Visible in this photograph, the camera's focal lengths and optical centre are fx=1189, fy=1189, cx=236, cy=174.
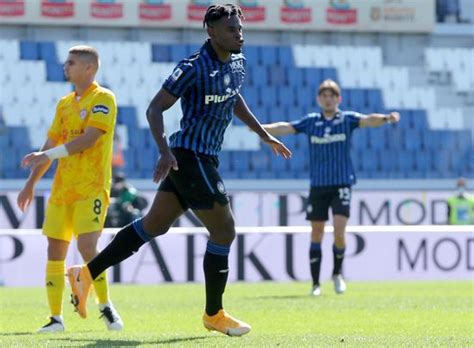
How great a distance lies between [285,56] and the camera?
27.8m

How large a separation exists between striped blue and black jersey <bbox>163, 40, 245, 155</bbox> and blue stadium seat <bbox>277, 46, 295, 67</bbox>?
67.5ft

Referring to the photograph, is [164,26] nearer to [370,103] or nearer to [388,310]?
[370,103]

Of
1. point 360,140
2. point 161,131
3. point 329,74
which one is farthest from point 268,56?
point 161,131

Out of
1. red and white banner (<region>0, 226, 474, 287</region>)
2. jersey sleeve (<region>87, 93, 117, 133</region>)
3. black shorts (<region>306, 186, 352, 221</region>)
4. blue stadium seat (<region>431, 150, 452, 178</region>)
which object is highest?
jersey sleeve (<region>87, 93, 117, 133</region>)

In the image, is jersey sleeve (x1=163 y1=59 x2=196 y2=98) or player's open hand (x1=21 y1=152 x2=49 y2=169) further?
player's open hand (x1=21 y1=152 x2=49 y2=169)

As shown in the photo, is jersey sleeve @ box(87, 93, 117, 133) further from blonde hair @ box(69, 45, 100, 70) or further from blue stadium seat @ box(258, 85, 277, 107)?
blue stadium seat @ box(258, 85, 277, 107)

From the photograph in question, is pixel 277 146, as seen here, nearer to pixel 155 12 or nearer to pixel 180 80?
pixel 180 80

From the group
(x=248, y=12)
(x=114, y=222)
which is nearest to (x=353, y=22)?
(x=248, y=12)

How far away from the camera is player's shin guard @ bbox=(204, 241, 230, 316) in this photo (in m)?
7.21

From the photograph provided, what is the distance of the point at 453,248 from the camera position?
17766mm

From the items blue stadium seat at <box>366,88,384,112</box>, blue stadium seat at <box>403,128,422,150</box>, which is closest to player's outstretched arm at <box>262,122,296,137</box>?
blue stadium seat at <box>403,128,422,150</box>

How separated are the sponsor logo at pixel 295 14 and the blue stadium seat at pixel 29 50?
20.6 feet

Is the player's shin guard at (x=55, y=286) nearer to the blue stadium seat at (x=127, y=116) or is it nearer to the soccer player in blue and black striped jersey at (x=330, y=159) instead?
the soccer player in blue and black striped jersey at (x=330, y=159)

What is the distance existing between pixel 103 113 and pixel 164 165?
128cm
